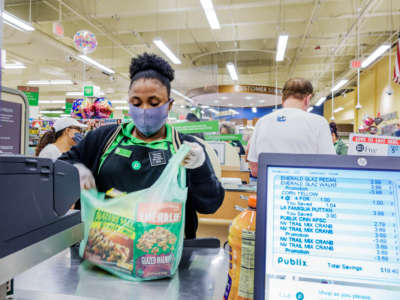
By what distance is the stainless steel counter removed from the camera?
2.58 feet

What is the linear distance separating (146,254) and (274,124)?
5.64ft

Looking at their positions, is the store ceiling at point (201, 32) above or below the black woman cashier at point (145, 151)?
above

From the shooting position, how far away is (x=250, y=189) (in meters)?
2.82

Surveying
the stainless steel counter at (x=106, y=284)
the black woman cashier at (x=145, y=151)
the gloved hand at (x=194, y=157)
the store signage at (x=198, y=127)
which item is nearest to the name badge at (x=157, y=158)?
the black woman cashier at (x=145, y=151)

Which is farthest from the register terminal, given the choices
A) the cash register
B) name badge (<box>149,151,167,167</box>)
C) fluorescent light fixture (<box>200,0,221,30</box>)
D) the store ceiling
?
the store ceiling

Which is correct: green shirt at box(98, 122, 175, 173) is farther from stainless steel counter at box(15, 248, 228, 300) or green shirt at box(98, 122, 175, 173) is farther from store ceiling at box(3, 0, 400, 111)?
store ceiling at box(3, 0, 400, 111)

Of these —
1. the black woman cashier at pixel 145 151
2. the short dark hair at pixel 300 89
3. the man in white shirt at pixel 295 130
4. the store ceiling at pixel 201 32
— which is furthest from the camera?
the store ceiling at pixel 201 32

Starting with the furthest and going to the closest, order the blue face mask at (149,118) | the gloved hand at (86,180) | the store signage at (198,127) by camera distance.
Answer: the store signage at (198,127), the blue face mask at (149,118), the gloved hand at (86,180)

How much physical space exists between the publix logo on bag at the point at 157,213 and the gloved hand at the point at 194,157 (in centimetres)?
20

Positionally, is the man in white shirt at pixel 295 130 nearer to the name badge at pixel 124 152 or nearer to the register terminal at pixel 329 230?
the name badge at pixel 124 152

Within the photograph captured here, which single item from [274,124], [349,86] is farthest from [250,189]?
[349,86]

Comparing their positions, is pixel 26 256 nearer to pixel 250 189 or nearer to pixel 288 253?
pixel 288 253

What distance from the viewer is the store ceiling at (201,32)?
8172 mm

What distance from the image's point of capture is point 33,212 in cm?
64
